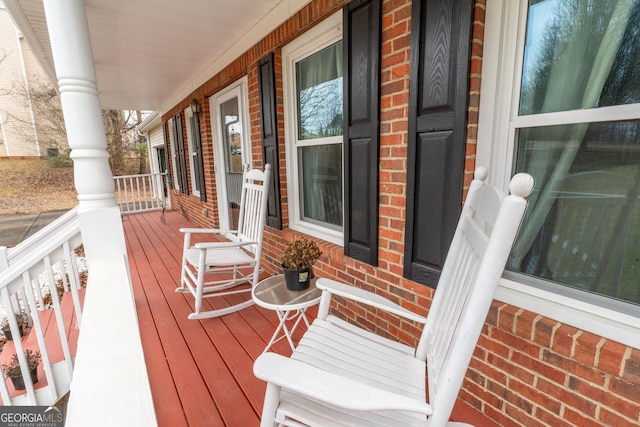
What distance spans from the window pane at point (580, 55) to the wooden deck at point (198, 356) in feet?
6.09

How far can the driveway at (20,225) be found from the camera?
8.33m

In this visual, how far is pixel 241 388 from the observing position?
1.58 m

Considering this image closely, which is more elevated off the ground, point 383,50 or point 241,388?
point 383,50

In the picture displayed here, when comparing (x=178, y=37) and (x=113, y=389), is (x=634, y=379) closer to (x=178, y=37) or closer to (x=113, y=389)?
(x=113, y=389)

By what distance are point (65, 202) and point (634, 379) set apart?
16.4m

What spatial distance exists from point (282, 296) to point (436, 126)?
3.94ft

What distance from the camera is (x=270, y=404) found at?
82 cm

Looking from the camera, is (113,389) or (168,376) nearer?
(113,389)

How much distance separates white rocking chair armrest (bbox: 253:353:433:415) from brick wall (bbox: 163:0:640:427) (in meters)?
0.70

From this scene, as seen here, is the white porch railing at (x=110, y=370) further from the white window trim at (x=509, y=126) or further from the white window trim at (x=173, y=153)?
the white window trim at (x=173, y=153)

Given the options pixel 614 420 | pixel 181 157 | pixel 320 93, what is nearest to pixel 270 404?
pixel 614 420

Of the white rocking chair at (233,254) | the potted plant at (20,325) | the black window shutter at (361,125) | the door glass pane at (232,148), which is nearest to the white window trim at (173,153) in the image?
the door glass pane at (232,148)

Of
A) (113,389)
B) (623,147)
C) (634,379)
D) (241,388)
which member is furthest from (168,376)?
(623,147)

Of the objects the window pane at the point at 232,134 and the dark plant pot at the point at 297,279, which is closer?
the dark plant pot at the point at 297,279
